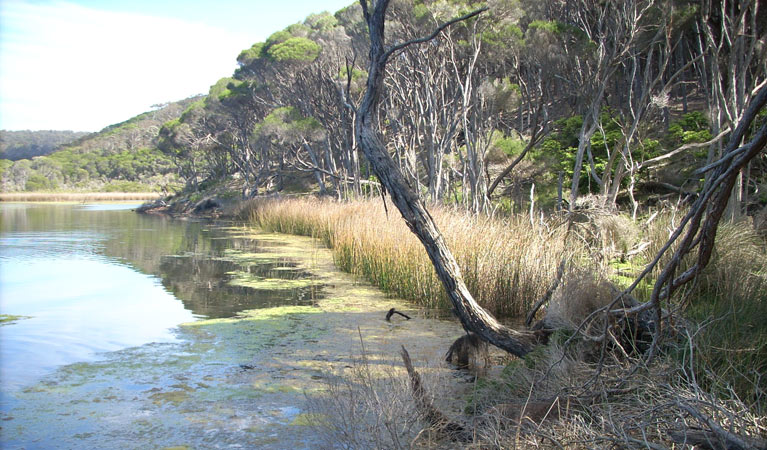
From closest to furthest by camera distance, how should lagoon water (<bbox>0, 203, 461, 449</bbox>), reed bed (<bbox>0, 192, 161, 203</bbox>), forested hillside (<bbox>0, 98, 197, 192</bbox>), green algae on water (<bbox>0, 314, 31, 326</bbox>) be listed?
lagoon water (<bbox>0, 203, 461, 449</bbox>), green algae on water (<bbox>0, 314, 31, 326</bbox>), reed bed (<bbox>0, 192, 161, 203</bbox>), forested hillside (<bbox>0, 98, 197, 192</bbox>)

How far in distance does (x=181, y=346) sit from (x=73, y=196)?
46444 mm

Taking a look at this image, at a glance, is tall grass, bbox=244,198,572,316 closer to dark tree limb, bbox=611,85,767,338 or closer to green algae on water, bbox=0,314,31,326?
dark tree limb, bbox=611,85,767,338

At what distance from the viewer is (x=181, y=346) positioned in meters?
4.84

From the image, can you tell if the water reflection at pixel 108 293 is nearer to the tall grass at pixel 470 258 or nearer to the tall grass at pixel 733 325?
the tall grass at pixel 470 258

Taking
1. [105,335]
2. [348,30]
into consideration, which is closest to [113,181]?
[348,30]

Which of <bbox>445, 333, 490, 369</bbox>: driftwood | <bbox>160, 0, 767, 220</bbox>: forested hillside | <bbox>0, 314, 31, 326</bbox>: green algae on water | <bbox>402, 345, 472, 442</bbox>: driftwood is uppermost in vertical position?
<bbox>160, 0, 767, 220</bbox>: forested hillside

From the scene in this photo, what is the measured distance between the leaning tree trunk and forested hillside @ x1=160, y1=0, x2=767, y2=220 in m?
0.32

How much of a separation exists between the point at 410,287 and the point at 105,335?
3.10 metres

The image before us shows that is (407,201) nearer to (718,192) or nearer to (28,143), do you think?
(718,192)

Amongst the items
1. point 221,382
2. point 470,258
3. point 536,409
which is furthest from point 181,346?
point 536,409

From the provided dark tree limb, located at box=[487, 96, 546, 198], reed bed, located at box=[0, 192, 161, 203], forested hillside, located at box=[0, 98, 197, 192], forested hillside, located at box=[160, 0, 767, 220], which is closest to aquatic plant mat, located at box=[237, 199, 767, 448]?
forested hillside, located at box=[160, 0, 767, 220]

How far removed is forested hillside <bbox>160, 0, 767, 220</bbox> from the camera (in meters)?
7.84

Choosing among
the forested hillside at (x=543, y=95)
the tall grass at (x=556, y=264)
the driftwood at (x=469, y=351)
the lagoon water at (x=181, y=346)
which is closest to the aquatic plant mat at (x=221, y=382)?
the lagoon water at (x=181, y=346)

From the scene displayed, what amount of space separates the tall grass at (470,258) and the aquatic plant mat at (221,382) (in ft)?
1.59
